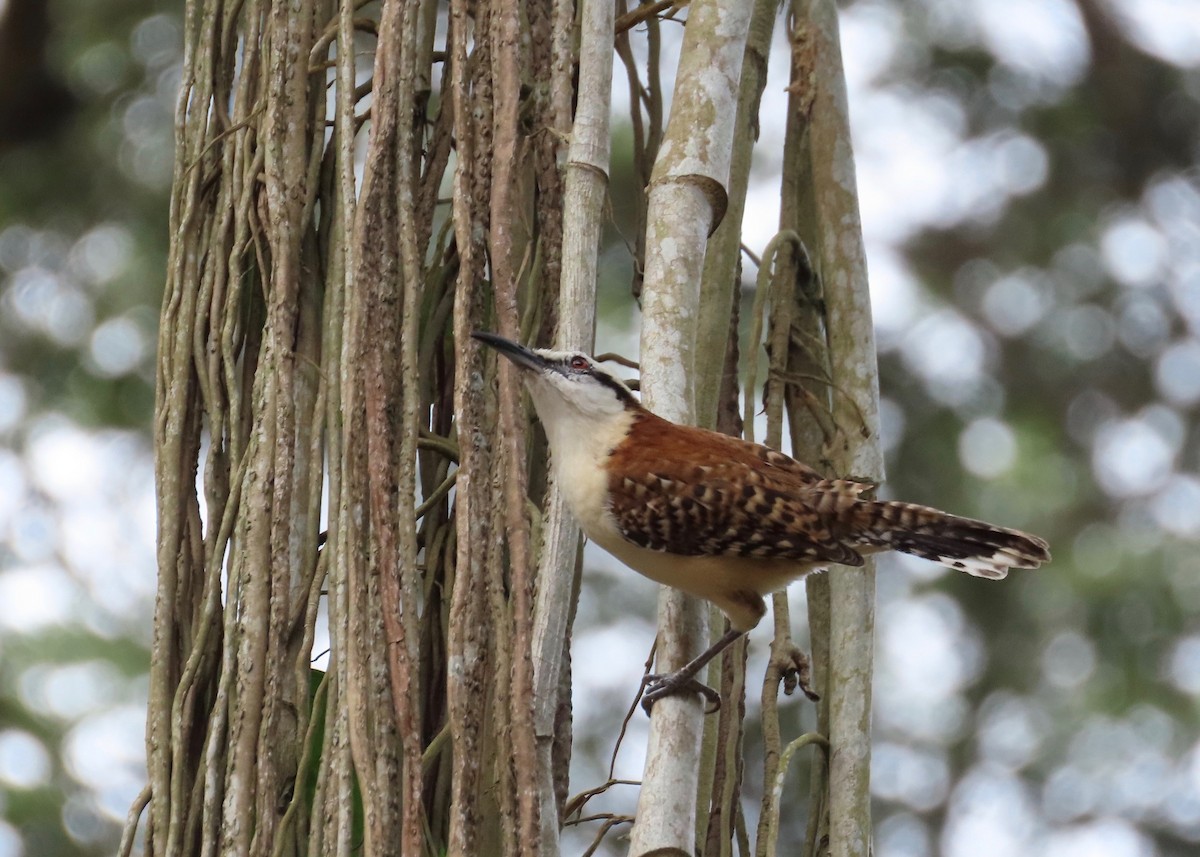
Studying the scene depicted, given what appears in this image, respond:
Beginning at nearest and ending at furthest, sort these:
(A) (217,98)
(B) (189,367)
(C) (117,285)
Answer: (B) (189,367) → (A) (217,98) → (C) (117,285)

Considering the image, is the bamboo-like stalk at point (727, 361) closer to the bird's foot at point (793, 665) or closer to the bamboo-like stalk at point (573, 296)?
the bird's foot at point (793, 665)

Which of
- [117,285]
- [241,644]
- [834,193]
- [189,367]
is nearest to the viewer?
[241,644]

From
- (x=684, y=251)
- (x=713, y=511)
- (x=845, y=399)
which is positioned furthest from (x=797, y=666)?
(x=684, y=251)

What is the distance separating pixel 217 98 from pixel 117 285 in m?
2.41

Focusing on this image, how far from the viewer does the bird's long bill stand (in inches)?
96.3

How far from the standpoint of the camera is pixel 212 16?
3.06 m

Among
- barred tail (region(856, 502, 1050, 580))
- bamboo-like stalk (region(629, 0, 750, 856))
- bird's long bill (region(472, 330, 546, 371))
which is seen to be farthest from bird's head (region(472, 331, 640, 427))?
barred tail (region(856, 502, 1050, 580))

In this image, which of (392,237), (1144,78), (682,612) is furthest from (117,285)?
(1144,78)

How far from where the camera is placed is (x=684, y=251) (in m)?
2.50

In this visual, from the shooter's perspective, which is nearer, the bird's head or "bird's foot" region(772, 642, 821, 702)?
the bird's head

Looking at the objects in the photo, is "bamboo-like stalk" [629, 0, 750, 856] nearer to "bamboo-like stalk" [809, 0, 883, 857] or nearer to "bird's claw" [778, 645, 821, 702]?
"bird's claw" [778, 645, 821, 702]

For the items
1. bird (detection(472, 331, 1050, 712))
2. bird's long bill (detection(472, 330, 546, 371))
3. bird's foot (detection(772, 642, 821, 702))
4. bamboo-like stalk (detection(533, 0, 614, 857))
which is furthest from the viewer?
bird's foot (detection(772, 642, 821, 702))

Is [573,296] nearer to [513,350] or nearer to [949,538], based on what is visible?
[513,350]

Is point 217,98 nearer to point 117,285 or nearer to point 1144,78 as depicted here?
point 117,285
